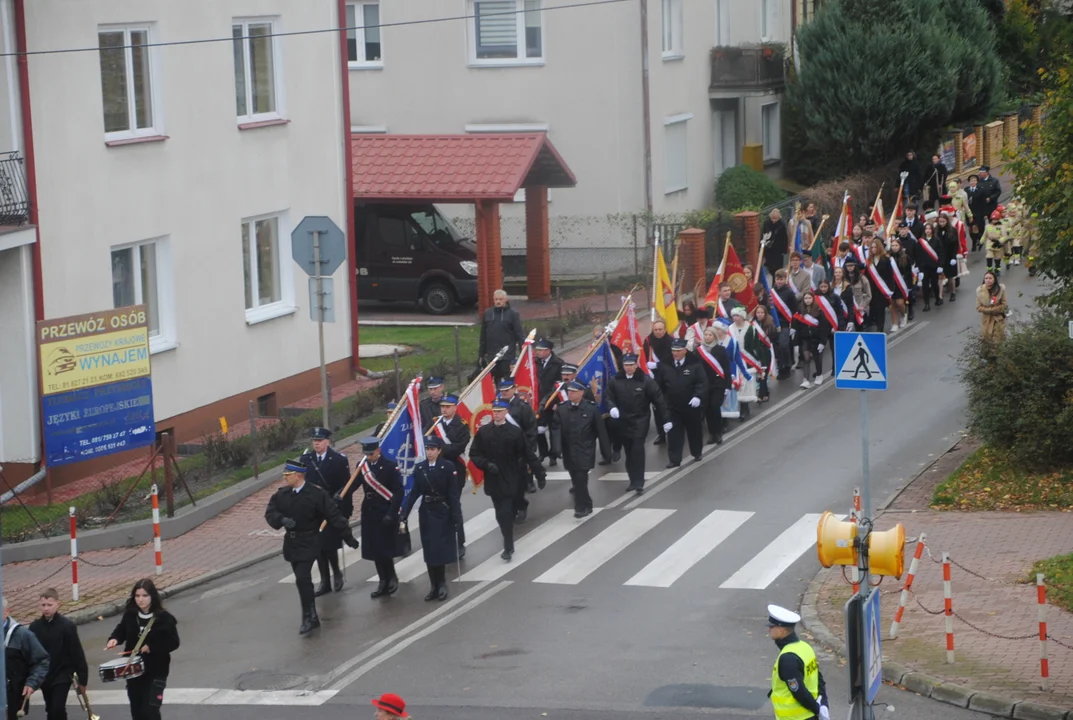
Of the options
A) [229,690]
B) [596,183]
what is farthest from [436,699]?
[596,183]

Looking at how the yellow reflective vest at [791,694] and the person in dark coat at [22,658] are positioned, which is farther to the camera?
the person in dark coat at [22,658]

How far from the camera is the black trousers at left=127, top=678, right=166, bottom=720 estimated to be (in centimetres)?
1153

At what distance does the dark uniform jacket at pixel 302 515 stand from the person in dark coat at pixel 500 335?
762 cm

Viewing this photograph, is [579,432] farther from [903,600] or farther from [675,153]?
[675,153]

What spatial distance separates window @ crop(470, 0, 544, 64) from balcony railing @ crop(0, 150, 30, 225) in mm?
18470

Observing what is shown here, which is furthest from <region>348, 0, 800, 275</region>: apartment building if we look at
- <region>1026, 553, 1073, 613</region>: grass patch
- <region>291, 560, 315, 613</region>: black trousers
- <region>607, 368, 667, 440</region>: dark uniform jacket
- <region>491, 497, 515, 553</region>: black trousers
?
<region>291, 560, 315, 613</region>: black trousers

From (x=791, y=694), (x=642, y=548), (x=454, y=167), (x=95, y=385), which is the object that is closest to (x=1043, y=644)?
(x=791, y=694)

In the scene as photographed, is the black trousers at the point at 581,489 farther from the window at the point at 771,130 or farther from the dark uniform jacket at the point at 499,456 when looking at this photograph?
the window at the point at 771,130

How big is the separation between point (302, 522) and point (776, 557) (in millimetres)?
4889

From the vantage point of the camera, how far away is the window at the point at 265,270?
23.8 metres

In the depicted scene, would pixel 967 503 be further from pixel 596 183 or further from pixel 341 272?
pixel 596 183

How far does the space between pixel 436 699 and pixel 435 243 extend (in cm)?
2021

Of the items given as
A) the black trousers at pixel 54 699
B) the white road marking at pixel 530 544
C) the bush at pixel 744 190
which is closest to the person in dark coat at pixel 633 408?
the white road marking at pixel 530 544

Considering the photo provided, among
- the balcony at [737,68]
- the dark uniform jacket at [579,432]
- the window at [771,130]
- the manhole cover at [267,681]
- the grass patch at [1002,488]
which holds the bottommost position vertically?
the manhole cover at [267,681]
